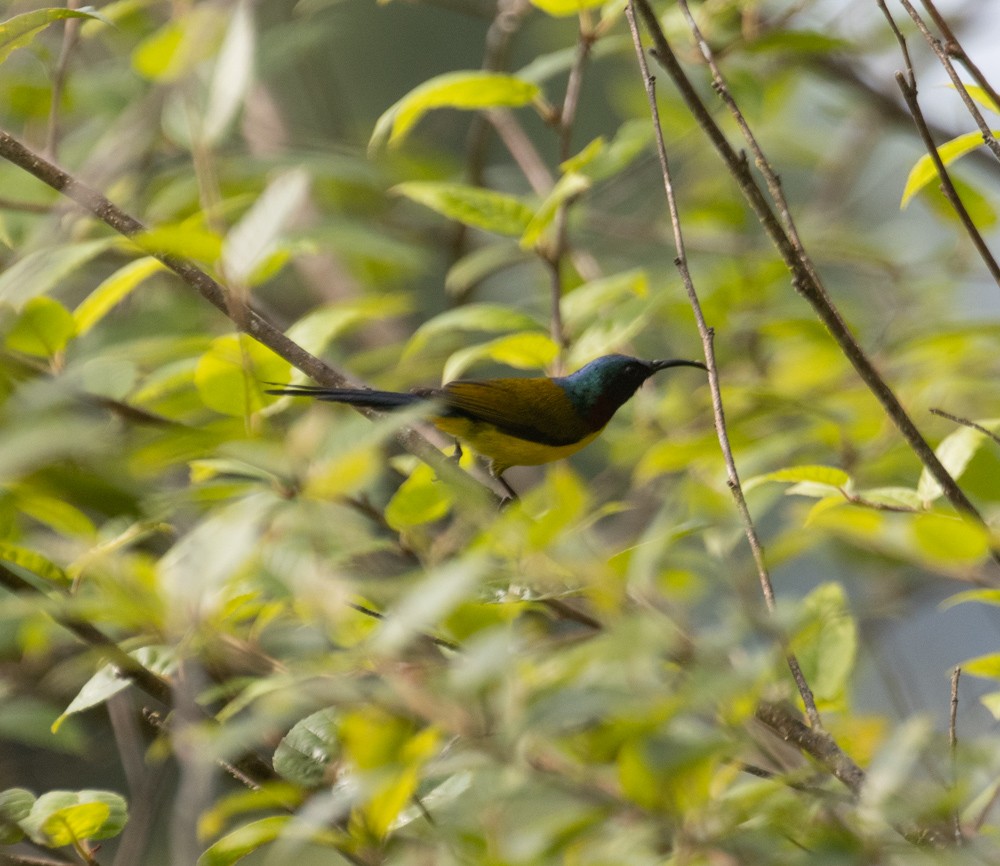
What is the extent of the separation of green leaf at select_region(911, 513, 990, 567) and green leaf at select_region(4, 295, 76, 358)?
169 cm

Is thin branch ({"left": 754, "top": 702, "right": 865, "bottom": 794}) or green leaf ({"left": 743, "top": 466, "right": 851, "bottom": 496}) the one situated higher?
green leaf ({"left": 743, "top": 466, "right": 851, "bottom": 496})

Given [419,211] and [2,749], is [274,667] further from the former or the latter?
[419,211]

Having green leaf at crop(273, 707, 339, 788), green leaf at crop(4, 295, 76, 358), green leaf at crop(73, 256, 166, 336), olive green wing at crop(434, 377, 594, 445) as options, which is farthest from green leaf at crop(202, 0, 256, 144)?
olive green wing at crop(434, 377, 594, 445)

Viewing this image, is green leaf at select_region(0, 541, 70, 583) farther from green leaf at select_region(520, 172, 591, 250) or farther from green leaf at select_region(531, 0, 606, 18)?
green leaf at select_region(531, 0, 606, 18)

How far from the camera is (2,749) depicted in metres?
3.54

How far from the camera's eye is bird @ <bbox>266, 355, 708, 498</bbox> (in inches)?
150

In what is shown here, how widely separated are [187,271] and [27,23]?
51cm

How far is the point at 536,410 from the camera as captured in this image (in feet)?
13.0

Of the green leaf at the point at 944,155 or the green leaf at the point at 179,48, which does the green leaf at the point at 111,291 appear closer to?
the green leaf at the point at 179,48

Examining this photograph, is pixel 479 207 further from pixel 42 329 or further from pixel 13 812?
pixel 13 812

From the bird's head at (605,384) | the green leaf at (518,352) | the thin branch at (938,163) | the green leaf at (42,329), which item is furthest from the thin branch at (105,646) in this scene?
the bird's head at (605,384)

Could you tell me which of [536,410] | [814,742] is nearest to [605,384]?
[536,410]

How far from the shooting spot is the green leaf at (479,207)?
264 cm

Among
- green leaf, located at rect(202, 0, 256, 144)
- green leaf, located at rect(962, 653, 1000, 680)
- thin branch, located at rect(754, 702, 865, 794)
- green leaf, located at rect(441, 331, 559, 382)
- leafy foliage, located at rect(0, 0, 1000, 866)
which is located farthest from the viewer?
green leaf, located at rect(441, 331, 559, 382)
